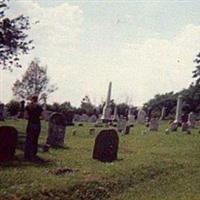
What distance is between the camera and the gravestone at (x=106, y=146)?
21.7 meters

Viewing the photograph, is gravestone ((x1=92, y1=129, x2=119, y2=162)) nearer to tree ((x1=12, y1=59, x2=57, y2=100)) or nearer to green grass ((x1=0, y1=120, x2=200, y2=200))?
green grass ((x1=0, y1=120, x2=200, y2=200))

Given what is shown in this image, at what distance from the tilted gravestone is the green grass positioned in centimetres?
42

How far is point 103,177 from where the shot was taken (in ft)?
54.6

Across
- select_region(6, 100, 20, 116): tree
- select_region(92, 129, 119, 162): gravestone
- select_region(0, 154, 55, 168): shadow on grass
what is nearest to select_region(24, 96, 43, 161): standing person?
select_region(0, 154, 55, 168): shadow on grass

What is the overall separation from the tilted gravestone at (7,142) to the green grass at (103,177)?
0.42 meters

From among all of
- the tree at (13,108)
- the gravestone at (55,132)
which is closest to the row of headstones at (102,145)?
the gravestone at (55,132)

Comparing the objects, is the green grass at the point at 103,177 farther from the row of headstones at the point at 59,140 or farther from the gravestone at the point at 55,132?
the gravestone at the point at 55,132

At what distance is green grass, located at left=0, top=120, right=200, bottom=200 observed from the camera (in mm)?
14453

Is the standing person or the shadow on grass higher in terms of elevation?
the standing person

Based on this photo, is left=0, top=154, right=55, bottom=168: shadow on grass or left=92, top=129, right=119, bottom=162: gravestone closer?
left=0, top=154, right=55, bottom=168: shadow on grass

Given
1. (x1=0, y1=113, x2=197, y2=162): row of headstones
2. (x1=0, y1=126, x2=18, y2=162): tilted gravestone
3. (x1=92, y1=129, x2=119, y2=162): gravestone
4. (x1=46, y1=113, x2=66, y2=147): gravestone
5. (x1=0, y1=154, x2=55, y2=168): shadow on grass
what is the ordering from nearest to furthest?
(x1=0, y1=154, x2=55, y2=168): shadow on grass
(x1=0, y1=126, x2=18, y2=162): tilted gravestone
(x1=0, y1=113, x2=197, y2=162): row of headstones
(x1=92, y1=129, x2=119, y2=162): gravestone
(x1=46, y1=113, x2=66, y2=147): gravestone

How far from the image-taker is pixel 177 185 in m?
17.6

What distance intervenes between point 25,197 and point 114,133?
9.49 metres

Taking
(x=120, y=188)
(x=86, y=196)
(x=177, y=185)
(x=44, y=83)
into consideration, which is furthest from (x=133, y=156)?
(x=44, y=83)
